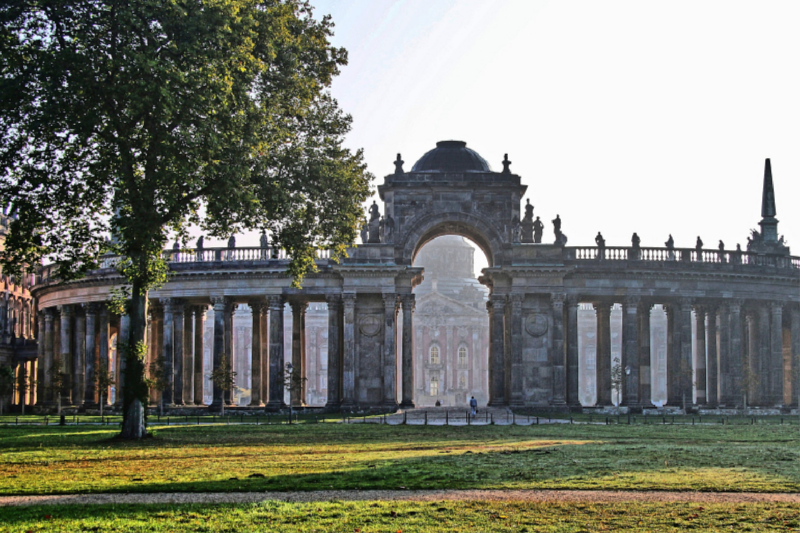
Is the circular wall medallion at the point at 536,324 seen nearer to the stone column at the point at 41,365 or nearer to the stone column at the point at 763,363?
the stone column at the point at 763,363

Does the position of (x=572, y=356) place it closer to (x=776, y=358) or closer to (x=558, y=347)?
(x=558, y=347)

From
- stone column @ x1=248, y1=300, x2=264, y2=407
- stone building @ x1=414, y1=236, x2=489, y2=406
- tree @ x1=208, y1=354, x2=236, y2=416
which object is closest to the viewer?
tree @ x1=208, y1=354, x2=236, y2=416

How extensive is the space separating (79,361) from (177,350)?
11.6 m

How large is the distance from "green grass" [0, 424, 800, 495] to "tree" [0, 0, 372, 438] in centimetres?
676

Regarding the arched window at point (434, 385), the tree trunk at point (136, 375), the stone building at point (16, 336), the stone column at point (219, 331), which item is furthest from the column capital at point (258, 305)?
the arched window at point (434, 385)

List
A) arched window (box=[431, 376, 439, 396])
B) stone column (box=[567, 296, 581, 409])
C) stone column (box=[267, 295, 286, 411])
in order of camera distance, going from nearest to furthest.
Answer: stone column (box=[567, 296, 581, 409]) → stone column (box=[267, 295, 286, 411]) → arched window (box=[431, 376, 439, 396])

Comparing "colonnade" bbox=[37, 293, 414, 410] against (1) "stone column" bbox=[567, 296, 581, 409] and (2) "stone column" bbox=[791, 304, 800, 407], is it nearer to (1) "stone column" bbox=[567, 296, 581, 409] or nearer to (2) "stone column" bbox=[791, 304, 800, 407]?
(1) "stone column" bbox=[567, 296, 581, 409]

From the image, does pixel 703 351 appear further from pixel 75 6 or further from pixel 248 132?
pixel 75 6

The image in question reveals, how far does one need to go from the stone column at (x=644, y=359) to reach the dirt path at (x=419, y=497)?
54.1 metres

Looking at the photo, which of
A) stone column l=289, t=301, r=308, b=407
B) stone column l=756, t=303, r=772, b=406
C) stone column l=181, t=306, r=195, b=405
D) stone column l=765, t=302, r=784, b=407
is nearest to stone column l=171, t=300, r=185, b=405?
stone column l=181, t=306, r=195, b=405

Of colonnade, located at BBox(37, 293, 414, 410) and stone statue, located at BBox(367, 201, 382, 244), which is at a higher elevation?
stone statue, located at BBox(367, 201, 382, 244)

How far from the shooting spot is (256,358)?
8069cm

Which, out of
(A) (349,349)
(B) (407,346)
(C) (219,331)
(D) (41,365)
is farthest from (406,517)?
(D) (41,365)

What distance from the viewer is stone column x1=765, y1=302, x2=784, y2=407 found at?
262 ft
